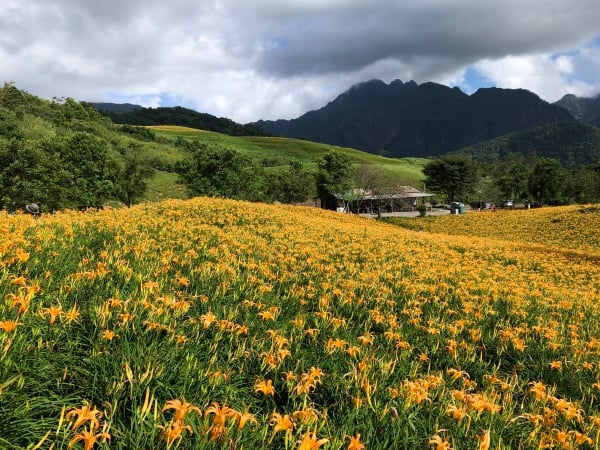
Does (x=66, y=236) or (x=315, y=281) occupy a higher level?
(x=66, y=236)

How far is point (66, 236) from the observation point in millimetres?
5566

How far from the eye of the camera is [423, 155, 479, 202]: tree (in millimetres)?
65438

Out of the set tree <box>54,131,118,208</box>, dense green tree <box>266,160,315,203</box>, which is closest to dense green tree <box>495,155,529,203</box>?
dense green tree <box>266,160,315,203</box>

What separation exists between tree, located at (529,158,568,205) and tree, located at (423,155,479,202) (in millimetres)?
10181

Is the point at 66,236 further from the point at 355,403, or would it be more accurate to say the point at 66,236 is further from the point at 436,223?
the point at 436,223

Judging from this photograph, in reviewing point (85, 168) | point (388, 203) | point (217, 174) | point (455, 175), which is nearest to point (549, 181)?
point (455, 175)

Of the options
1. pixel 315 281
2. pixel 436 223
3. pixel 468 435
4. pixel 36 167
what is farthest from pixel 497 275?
pixel 36 167

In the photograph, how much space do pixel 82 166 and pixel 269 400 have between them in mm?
33768

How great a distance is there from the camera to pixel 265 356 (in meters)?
2.88

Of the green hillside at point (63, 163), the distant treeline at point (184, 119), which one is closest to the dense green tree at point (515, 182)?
the green hillside at point (63, 163)

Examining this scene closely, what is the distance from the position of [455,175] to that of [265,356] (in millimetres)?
69982

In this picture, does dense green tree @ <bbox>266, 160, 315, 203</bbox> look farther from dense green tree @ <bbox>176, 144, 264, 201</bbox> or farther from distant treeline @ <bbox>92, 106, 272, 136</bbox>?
distant treeline @ <bbox>92, 106, 272, 136</bbox>

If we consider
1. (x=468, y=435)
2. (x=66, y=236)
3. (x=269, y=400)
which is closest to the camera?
(x=468, y=435)

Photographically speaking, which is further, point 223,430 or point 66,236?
point 66,236
